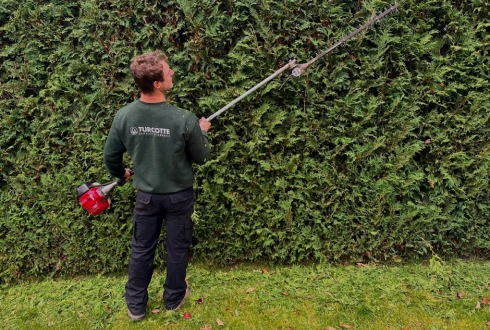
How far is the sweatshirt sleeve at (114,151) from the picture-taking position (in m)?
2.87

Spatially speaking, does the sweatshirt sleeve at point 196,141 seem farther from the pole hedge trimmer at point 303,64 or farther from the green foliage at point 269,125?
the green foliage at point 269,125

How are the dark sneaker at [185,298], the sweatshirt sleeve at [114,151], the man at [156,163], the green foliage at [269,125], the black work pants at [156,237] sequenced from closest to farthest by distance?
1. the man at [156,163]
2. the sweatshirt sleeve at [114,151]
3. the black work pants at [156,237]
4. the dark sneaker at [185,298]
5. the green foliage at [269,125]

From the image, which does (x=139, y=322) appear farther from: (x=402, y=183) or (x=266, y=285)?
(x=402, y=183)

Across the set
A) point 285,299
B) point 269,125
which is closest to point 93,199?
point 269,125

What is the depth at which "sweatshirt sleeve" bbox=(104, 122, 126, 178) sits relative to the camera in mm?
2865

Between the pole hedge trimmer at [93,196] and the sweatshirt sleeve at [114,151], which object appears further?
the pole hedge trimmer at [93,196]

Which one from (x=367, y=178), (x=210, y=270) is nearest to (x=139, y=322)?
(x=210, y=270)

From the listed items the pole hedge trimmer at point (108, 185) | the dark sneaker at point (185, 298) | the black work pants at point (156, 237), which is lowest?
the dark sneaker at point (185, 298)

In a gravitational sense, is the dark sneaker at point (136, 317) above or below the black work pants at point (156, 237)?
below

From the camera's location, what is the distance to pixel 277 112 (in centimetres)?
370

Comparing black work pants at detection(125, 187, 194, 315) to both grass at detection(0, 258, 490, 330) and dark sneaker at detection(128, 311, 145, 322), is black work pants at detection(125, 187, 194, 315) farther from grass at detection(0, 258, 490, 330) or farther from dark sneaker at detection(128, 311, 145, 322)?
grass at detection(0, 258, 490, 330)

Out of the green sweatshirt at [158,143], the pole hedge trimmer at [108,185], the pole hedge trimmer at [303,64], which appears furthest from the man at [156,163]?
the pole hedge trimmer at [303,64]

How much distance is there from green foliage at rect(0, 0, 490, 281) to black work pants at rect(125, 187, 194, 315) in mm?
771

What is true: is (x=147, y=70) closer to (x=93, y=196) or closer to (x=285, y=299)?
(x=93, y=196)
